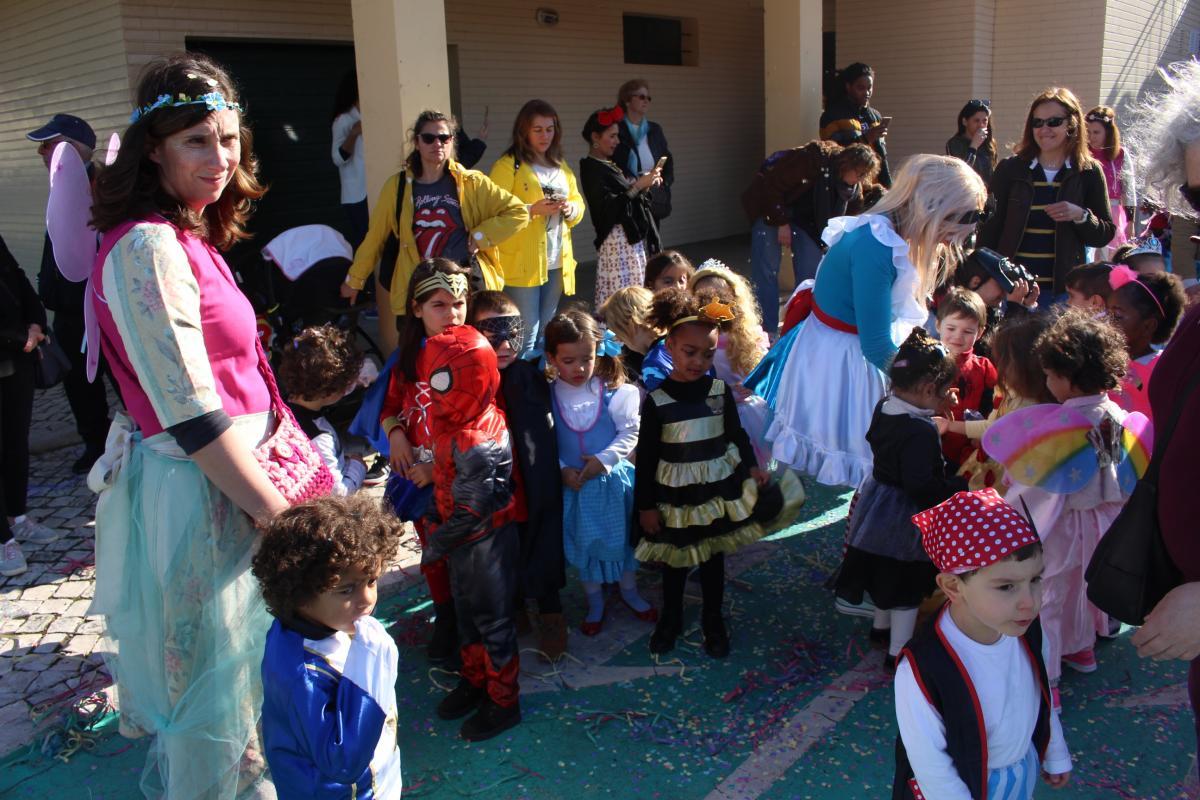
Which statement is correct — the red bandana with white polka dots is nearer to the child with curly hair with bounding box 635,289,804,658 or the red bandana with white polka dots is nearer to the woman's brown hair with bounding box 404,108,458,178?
the child with curly hair with bounding box 635,289,804,658

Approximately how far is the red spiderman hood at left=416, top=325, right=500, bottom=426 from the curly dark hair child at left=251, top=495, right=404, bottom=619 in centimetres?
89

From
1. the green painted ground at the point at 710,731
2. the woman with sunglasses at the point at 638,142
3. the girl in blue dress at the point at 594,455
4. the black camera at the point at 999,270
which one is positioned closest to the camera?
the green painted ground at the point at 710,731

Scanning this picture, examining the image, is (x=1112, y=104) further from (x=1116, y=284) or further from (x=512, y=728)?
(x=512, y=728)

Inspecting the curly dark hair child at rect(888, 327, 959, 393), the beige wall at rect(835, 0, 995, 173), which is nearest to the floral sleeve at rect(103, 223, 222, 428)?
the curly dark hair child at rect(888, 327, 959, 393)

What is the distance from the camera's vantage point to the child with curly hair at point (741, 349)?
13.1 ft

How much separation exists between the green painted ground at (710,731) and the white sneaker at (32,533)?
1.95 meters

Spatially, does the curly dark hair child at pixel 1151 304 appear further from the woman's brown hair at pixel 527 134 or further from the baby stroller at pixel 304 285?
the baby stroller at pixel 304 285

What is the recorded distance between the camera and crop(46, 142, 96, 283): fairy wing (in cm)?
242

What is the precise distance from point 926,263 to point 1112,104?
1101cm

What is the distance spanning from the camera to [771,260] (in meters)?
7.34

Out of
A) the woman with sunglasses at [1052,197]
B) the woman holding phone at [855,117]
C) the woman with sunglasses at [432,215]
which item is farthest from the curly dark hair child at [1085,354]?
the woman holding phone at [855,117]

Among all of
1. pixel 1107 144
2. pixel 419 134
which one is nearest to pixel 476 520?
pixel 419 134

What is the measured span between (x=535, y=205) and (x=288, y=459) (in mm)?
3916

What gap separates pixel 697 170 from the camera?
13.2 metres
